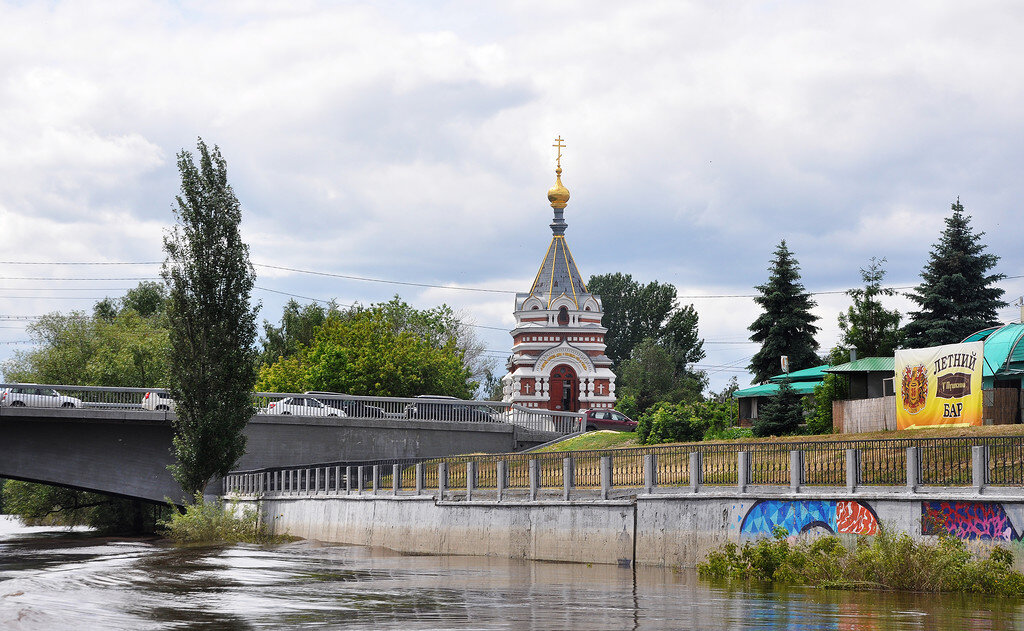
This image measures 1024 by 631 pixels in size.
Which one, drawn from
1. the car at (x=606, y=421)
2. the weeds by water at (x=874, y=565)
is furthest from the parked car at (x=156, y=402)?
the weeds by water at (x=874, y=565)

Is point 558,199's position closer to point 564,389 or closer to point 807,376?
point 564,389

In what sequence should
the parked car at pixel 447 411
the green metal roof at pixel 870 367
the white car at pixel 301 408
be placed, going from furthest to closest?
the parked car at pixel 447 411 < the white car at pixel 301 408 < the green metal roof at pixel 870 367

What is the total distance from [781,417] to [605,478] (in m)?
20.4

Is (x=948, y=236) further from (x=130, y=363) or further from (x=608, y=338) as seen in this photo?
(x=608, y=338)

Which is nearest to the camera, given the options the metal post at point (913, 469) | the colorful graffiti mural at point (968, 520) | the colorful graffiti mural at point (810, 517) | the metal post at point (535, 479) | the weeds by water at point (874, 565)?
the weeds by water at point (874, 565)

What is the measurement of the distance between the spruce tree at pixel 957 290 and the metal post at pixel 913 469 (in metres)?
31.9

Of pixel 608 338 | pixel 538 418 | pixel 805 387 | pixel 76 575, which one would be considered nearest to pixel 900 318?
pixel 805 387

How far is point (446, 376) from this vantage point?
82250 millimetres

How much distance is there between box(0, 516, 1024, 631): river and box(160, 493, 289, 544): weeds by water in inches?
556

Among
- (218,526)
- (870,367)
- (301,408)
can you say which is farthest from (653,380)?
(218,526)

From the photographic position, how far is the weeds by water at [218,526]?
1711 inches

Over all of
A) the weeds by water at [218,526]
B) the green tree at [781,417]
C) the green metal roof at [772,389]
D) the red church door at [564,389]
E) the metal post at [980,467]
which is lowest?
the weeds by water at [218,526]

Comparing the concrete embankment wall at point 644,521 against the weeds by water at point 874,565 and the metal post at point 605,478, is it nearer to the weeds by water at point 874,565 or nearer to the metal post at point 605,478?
the metal post at point 605,478

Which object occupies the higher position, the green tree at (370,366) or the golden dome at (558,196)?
the golden dome at (558,196)
